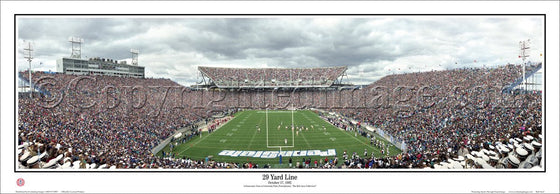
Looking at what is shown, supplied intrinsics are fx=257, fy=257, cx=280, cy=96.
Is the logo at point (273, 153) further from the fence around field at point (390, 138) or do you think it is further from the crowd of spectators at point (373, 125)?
the fence around field at point (390, 138)

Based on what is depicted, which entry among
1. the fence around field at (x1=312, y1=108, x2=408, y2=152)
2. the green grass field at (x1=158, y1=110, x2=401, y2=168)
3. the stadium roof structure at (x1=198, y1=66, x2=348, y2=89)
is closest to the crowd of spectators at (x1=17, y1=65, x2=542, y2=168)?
the fence around field at (x1=312, y1=108, x2=408, y2=152)

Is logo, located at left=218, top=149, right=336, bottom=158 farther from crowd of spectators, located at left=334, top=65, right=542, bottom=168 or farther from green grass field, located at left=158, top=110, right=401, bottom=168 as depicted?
crowd of spectators, located at left=334, top=65, right=542, bottom=168

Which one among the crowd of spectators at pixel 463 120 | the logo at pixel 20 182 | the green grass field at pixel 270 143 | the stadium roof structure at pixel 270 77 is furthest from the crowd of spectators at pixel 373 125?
the stadium roof structure at pixel 270 77

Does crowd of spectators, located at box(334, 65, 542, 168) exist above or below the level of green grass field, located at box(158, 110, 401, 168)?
above

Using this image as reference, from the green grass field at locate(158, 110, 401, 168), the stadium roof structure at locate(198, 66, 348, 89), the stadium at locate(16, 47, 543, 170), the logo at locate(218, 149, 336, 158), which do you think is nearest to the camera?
the stadium at locate(16, 47, 543, 170)

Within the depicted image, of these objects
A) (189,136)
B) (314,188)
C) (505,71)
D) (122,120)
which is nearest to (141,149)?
(122,120)

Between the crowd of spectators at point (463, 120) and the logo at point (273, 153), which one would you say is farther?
the logo at point (273, 153)
